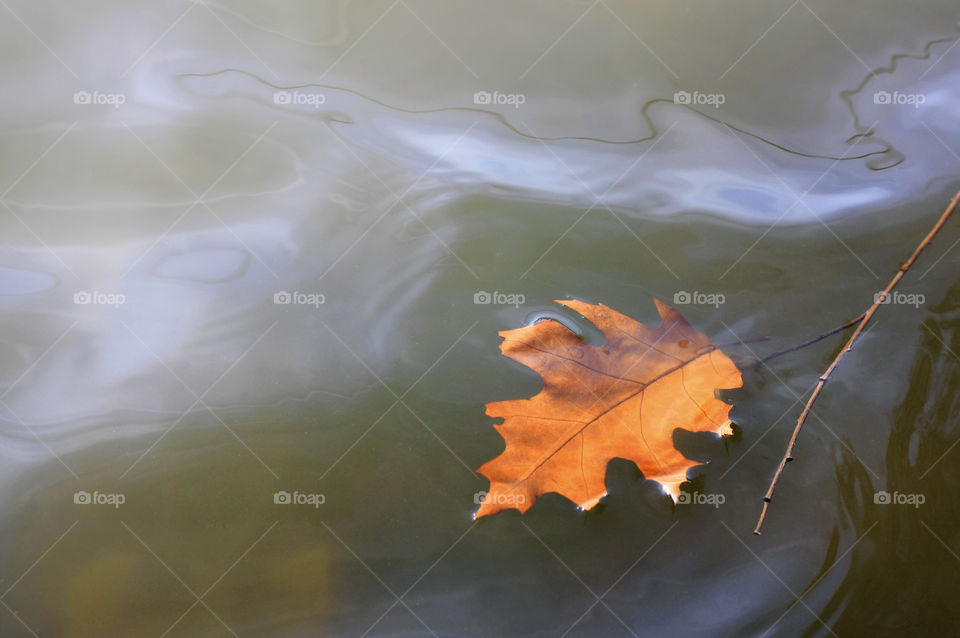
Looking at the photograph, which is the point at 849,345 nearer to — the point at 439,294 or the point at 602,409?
the point at 602,409

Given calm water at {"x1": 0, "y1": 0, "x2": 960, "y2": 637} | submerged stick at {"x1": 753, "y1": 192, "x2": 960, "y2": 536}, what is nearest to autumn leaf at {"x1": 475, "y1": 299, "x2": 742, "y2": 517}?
calm water at {"x1": 0, "y1": 0, "x2": 960, "y2": 637}

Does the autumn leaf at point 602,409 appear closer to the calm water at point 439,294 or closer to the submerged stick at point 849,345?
the calm water at point 439,294

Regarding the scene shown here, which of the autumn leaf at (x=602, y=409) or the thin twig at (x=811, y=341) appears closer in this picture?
the autumn leaf at (x=602, y=409)

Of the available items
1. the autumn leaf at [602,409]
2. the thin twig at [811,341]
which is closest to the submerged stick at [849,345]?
the thin twig at [811,341]

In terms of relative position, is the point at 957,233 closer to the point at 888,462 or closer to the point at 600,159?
the point at 888,462

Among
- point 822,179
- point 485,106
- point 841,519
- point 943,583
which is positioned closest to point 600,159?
point 485,106
